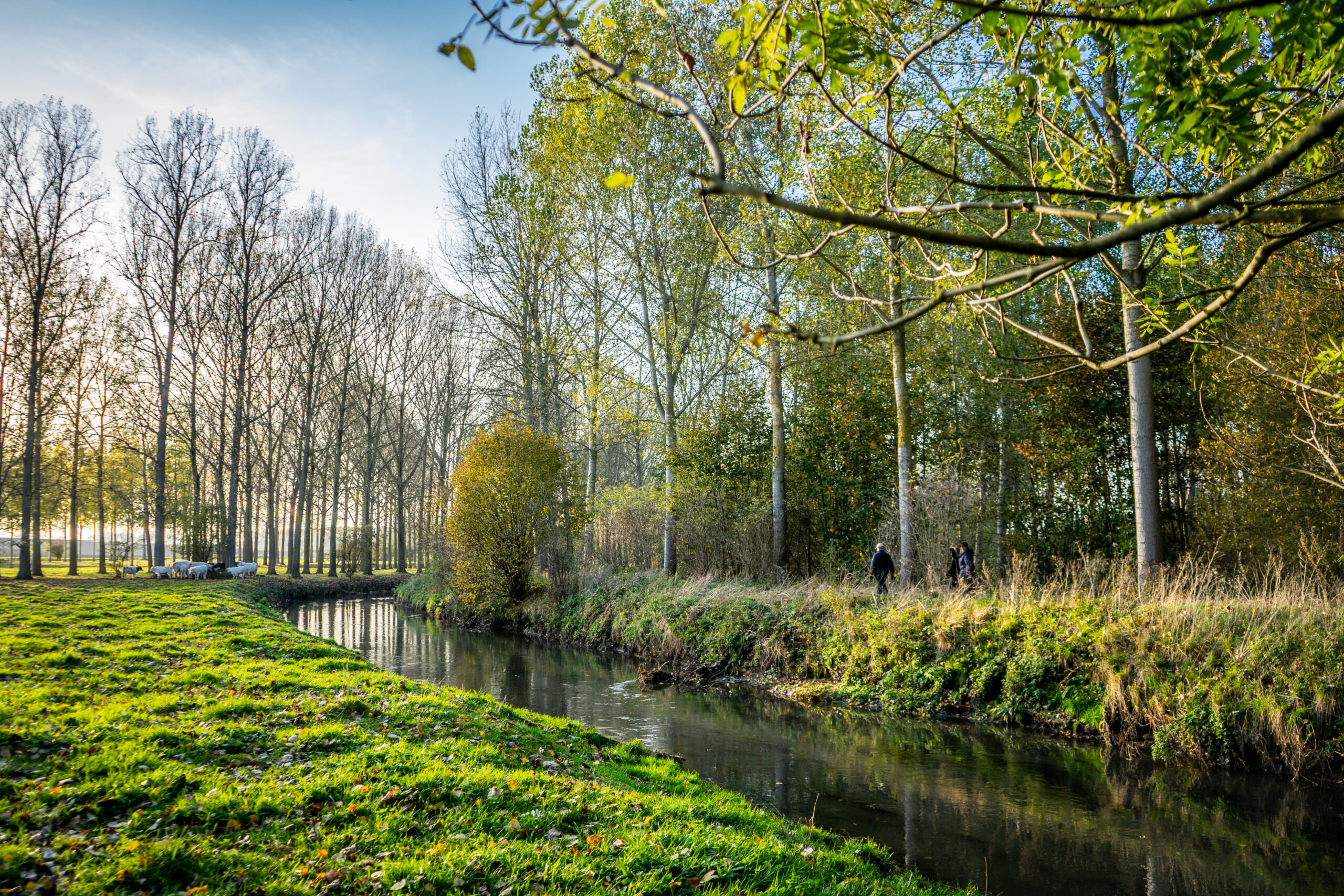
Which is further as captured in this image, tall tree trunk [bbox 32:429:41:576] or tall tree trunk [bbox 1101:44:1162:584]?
tall tree trunk [bbox 32:429:41:576]

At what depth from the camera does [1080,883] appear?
17.3ft

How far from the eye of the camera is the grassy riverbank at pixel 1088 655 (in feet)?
24.9

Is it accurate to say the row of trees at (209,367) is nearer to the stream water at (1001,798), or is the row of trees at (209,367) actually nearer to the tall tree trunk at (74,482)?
the tall tree trunk at (74,482)

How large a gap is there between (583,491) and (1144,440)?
14.1 meters

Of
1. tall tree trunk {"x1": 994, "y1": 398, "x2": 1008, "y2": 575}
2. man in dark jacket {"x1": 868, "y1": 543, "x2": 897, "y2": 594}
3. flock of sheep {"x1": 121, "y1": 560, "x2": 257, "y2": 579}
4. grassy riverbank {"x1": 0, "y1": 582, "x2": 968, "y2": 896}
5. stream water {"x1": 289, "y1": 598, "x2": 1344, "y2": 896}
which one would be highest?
tall tree trunk {"x1": 994, "y1": 398, "x2": 1008, "y2": 575}

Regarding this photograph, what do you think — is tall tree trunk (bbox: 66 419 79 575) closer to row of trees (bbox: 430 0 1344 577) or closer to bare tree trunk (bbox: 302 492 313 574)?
bare tree trunk (bbox: 302 492 313 574)

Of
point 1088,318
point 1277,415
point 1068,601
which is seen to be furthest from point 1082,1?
point 1088,318

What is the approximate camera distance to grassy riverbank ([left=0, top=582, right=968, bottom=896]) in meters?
3.85

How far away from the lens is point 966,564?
42.0 feet

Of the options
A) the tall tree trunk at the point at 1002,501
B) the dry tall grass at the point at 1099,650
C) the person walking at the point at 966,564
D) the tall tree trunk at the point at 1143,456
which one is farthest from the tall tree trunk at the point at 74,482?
the tall tree trunk at the point at 1143,456

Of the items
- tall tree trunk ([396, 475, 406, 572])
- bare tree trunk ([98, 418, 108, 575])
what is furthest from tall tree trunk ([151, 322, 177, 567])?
tall tree trunk ([396, 475, 406, 572])

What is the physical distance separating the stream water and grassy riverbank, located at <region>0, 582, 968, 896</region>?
97 cm

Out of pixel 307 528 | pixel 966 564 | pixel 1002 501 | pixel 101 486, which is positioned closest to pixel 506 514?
pixel 966 564

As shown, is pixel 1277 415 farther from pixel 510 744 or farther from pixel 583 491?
pixel 583 491
